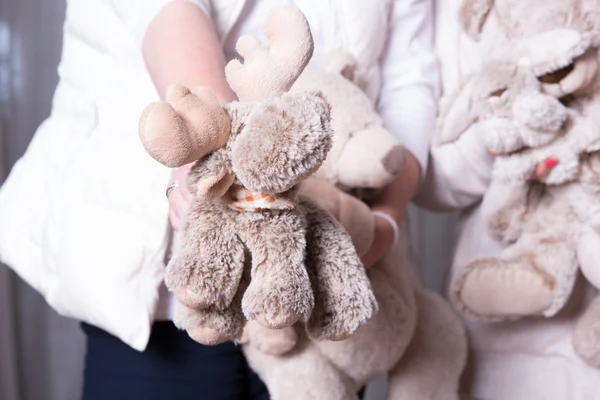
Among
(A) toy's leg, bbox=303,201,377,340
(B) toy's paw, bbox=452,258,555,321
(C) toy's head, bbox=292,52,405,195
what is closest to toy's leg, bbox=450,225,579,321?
(B) toy's paw, bbox=452,258,555,321

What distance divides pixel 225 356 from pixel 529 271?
1.25 feet

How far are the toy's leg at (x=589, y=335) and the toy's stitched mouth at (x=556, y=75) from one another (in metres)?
0.27

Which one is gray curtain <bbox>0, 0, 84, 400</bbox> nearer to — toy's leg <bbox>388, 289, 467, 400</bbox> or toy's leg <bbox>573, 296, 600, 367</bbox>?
toy's leg <bbox>388, 289, 467, 400</bbox>

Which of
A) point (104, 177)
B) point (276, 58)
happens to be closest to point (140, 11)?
point (104, 177)

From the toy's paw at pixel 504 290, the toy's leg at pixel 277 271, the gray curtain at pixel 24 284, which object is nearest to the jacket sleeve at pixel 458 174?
the toy's paw at pixel 504 290

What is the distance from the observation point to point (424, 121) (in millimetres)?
885

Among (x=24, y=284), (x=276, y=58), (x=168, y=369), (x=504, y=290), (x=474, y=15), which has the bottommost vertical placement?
(x=24, y=284)

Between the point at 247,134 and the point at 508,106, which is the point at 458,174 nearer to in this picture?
the point at 508,106

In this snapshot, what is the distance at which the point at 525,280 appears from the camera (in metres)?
0.80

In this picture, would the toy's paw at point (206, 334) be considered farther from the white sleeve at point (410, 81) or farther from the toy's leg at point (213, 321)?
the white sleeve at point (410, 81)

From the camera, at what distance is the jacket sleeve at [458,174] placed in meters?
0.88

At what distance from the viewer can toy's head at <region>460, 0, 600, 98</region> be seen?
758mm

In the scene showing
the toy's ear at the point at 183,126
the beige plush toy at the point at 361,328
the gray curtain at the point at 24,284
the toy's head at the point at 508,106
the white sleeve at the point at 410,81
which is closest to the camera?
the toy's ear at the point at 183,126

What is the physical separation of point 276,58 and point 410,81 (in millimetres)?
480
